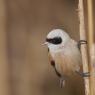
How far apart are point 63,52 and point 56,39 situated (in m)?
0.07

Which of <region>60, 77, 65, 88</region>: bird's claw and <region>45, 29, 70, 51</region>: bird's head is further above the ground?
<region>45, 29, 70, 51</region>: bird's head

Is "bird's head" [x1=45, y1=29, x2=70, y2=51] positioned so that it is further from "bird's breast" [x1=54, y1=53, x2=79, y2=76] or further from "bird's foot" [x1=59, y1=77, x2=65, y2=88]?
"bird's foot" [x1=59, y1=77, x2=65, y2=88]

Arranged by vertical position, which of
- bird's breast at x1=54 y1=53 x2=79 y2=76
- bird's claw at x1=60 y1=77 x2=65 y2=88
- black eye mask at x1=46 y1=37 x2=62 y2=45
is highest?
black eye mask at x1=46 y1=37 x2=62 y2=45

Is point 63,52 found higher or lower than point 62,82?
higher

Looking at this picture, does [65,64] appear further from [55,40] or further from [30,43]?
[30,43]

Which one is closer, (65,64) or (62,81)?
(65,64)

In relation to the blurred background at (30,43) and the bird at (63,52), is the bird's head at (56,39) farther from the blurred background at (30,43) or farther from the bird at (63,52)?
the blurred background at (30,43)

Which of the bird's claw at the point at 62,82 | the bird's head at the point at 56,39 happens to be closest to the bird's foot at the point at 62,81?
the bird's claw at the point at 62,82

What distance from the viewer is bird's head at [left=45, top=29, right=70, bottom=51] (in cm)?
138

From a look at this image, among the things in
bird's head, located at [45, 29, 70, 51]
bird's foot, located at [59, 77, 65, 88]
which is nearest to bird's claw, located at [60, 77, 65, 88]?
bird's foot, located at [59, 77, 65, 88]

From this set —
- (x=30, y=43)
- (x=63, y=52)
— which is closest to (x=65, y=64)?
(x=63, y=52)

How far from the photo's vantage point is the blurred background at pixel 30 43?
1.62m

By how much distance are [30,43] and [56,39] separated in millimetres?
281

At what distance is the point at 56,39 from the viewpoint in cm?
138
